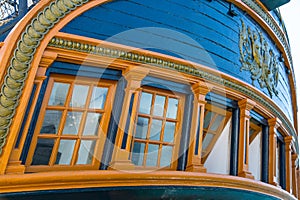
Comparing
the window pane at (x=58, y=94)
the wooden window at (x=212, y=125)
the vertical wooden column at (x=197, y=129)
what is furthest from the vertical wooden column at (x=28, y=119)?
the wooden window at (x=212, y=125)

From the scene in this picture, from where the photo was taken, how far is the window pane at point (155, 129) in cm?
316

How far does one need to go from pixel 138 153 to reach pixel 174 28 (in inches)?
56.2

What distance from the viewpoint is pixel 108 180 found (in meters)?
2.64

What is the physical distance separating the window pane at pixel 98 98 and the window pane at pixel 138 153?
20.6 inches

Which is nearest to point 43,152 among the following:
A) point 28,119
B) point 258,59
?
point 28,119

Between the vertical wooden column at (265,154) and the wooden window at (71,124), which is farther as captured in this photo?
the vertical wooden column at (265,154)

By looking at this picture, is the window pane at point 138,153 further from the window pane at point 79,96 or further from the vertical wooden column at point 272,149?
the vertical wooden column at point 272,149

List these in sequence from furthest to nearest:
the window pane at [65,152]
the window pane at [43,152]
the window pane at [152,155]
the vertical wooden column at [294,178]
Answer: the vertical wooden column at [294,178] → the window pane at [152,155] → the window pane at [65,152] → the window pane at [43,152]

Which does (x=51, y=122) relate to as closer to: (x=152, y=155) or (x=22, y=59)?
(x=22, y=59)

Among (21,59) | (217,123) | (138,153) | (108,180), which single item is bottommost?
(108,180)

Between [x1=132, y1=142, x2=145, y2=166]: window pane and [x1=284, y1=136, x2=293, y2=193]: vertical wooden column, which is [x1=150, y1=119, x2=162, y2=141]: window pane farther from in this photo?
[x1=284, y1=136, x2=293, y2=193]: vertical wooden column

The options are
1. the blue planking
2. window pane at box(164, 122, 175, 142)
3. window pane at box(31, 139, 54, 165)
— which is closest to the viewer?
window pane at box(31, 139, 54, 165)

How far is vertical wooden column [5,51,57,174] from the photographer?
7.73 ft

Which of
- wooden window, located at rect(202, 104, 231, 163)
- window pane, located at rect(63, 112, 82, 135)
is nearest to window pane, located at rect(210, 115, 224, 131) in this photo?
wooden window, located at rect(202, 104, 231, 163)
